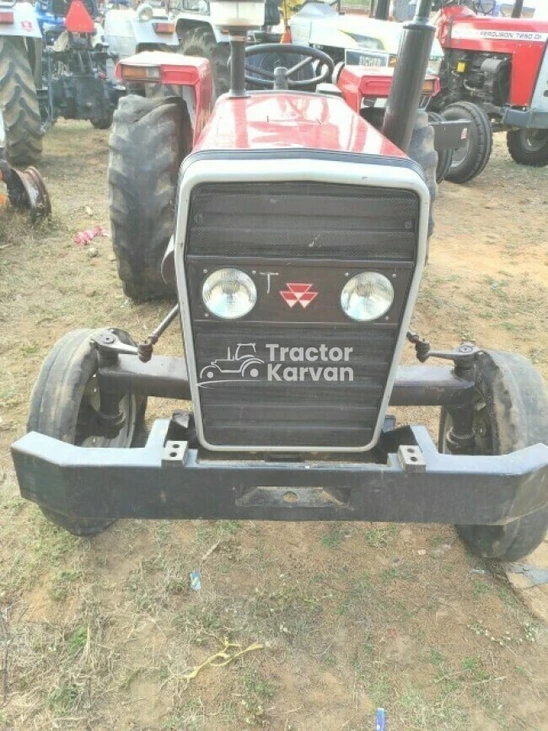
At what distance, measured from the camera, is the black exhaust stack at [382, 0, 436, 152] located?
6.16 ft

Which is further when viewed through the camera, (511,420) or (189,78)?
(189,78)

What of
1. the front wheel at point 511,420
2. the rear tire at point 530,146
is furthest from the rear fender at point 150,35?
the front wheel at point 511,420

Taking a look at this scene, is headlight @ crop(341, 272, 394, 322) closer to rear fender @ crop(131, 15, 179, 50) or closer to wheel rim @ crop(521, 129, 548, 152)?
rear fender @ crop(131, 15, 179, 50)

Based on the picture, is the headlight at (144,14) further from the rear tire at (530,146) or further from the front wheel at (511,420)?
the front wheel at (511,420)

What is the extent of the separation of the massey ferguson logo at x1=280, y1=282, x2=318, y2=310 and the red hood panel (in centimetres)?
34

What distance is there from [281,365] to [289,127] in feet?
2.42

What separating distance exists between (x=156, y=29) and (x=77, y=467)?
21.9 feet

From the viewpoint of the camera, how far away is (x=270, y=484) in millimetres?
1823

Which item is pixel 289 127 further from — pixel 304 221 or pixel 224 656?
pixel 224 656

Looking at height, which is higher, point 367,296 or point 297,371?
point 367,296

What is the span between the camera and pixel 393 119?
84.0 inches

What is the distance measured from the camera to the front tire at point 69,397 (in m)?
2.11

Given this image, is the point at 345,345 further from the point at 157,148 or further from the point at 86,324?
the point at 86,324

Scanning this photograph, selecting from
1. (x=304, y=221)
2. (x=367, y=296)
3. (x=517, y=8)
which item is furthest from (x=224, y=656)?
(x=517, y=8)
